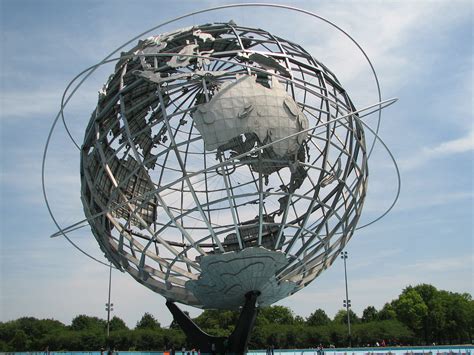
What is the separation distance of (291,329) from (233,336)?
37180 millimetres

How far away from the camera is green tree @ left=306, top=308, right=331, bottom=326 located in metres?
74.3

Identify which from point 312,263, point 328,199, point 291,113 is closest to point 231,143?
point 291,113

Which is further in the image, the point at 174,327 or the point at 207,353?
the point at 174,327

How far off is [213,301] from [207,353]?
5.91 feet

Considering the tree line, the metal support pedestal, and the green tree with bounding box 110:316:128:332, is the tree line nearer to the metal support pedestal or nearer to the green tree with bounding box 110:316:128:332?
the green tree with bounding box 110:316:128:332

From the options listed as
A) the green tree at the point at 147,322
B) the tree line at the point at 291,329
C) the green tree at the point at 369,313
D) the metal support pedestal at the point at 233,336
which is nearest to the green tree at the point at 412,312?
the tree line at the point at 291,329

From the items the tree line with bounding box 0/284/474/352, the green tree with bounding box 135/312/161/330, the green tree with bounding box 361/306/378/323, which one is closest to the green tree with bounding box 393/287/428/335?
the tree line with bounding box 0/284/474/352

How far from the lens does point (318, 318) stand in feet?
247

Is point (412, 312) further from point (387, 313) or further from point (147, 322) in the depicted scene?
point (147, 322)

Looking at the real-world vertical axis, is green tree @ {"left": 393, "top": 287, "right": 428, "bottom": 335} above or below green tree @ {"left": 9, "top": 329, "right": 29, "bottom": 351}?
above

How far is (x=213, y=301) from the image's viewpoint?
1894cm

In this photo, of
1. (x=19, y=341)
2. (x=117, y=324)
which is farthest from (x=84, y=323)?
(x=19, y=341)

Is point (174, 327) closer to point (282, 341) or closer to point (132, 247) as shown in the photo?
point (282, 341)

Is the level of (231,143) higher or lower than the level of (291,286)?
higher
